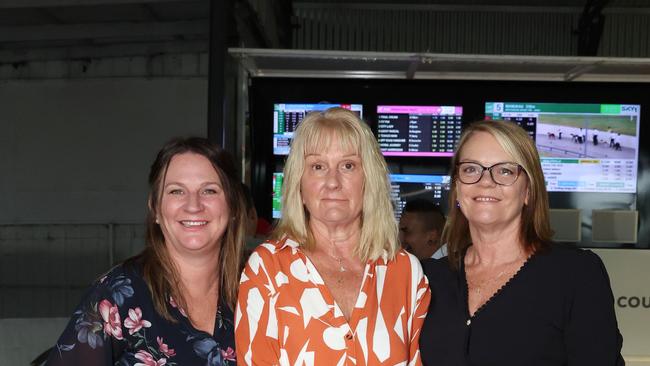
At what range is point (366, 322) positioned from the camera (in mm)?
1660

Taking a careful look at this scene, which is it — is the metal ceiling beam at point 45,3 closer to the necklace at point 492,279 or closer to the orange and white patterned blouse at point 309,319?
the orange and white patterned blouse at point 309,319

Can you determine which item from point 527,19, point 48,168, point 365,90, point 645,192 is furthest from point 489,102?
point 527,19

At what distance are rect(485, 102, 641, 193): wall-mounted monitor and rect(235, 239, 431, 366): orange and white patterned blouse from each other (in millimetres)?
3272

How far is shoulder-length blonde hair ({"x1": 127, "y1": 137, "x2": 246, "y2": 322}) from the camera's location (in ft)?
5.94

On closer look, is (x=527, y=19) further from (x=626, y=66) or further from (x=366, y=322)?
(x=366, y=322)

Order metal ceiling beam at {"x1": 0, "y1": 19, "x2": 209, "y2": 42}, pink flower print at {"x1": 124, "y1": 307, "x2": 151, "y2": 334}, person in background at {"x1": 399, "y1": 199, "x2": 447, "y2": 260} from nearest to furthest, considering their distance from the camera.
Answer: pink flower print at {"x1": 124, "y1": 307, "x2": 151, "y2": 334}, person in background at {"x1": 399, "y1": 199, "x2": 447, "y2": 260}, metal ceiling beam at {"x1": 0, "y1": 19, "x2": 209, "y2": 42}

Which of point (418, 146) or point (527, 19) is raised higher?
point (527, 19)

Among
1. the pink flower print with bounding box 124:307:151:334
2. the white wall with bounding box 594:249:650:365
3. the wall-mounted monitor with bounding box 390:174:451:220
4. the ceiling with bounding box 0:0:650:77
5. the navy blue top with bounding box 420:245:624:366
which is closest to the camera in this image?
the navy blue top with bounding box 420:245:624:366

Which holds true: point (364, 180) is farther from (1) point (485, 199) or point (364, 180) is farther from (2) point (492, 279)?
(2) point (492, 279)

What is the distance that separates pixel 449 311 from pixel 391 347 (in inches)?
8.2

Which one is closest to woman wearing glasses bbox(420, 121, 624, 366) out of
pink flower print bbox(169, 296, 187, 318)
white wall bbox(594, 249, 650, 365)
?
pink flower print bbox(169, 296, 187, 318)

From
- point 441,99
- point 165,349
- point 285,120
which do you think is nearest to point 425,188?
point 441,99

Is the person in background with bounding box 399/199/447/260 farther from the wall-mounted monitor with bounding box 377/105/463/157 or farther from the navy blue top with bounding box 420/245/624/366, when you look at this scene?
the navy blue top with bounding box 420/245/624/366

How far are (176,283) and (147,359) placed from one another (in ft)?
0.77
